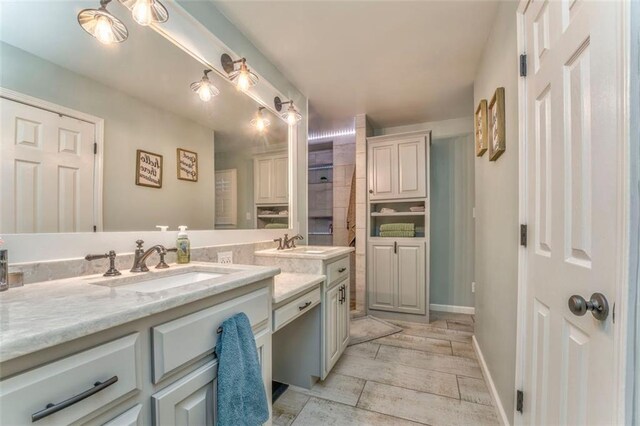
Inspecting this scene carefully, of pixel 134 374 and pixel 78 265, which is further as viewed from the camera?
pixel 78 265

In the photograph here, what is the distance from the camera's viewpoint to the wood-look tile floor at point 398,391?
5.26 ft

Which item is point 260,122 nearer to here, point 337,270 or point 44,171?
point 337,270

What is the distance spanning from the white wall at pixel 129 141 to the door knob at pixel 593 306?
1667mm

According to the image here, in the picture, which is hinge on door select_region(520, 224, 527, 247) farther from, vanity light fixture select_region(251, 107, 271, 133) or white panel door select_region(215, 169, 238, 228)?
vanity light fixture select_region(251, 107, 271, 133)

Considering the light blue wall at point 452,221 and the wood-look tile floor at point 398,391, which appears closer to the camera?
the wood-look tile floor at point 398,391

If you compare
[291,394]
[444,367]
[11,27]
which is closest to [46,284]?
[11,27]

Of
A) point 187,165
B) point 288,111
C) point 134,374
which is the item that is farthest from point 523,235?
point 288,111

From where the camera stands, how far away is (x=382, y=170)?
3.37 m

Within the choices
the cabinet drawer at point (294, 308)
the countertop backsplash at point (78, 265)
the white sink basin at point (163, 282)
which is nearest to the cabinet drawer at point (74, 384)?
the white sink basin at point (163, 282)

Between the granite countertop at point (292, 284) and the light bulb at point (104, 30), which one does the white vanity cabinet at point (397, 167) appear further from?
the light bulb at point (104, 30)

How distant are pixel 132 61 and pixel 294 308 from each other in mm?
1460

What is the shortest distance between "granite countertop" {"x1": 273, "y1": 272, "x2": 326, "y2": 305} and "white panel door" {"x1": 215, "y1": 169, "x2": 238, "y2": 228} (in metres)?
0.53

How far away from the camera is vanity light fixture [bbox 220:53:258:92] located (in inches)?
69.8

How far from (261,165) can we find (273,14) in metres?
1.04
